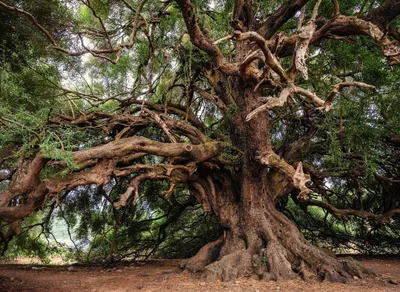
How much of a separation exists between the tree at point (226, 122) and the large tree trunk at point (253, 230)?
0.02 meters

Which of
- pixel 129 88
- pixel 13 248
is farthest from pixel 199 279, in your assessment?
pixel 13 248

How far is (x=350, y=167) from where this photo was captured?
635cm

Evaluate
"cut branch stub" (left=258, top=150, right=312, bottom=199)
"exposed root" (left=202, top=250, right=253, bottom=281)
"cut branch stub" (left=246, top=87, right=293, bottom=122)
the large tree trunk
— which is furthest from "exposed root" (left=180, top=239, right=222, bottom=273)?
"cut branch stub" (left=246, top=87, right=293, bottom=122)

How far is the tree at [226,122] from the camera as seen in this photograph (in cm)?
420

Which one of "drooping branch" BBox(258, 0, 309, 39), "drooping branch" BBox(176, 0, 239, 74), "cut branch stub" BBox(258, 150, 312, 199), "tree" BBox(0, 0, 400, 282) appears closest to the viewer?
"drooping branch" BBox(176, 0, 239, 74)

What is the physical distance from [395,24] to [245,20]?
2.57 metres

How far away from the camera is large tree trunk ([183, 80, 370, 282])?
16.1 feet

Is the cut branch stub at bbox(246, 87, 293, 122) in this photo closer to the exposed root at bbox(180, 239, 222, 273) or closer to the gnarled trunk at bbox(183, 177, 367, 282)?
the gnarled trunk at bbox(183, 177, 367, 282)

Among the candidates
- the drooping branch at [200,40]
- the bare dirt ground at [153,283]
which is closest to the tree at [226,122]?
the drooping branch at [200,40]

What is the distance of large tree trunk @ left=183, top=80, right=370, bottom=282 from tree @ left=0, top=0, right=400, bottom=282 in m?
0.02

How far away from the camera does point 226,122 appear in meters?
6.46

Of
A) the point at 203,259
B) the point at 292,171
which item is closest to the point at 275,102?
the point at 292,171

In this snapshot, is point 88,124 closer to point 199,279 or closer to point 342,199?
point 199,279

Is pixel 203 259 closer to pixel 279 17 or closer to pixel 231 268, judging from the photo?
pixel 231 268
